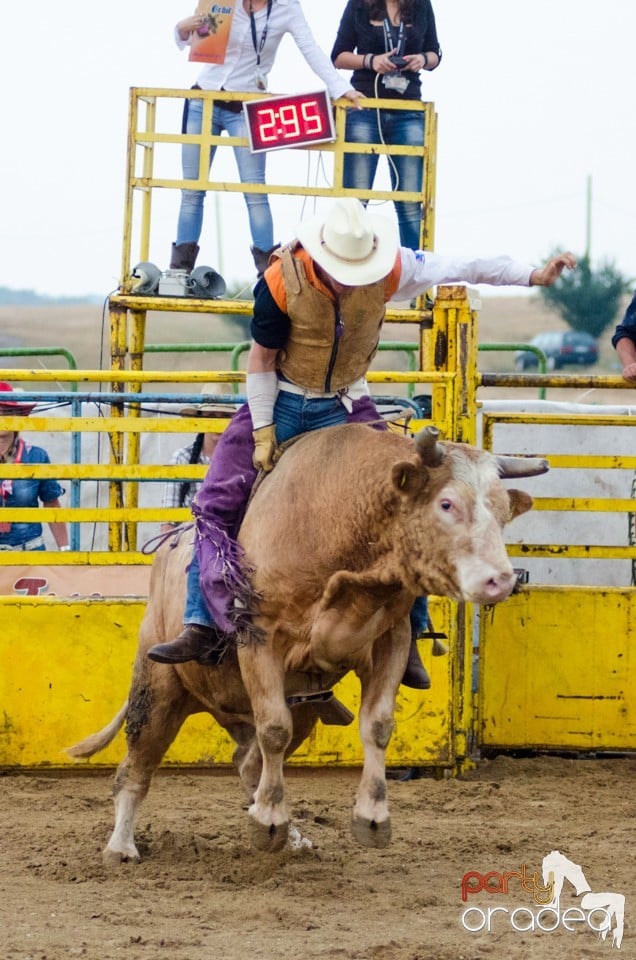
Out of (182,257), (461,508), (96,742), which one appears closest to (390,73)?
(182,257)

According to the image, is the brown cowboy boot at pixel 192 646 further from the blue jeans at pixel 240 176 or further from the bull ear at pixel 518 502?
the blue jeans at pixel 240 176

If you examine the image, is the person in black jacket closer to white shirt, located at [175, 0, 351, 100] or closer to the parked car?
white shirt, located at [175, 0, 351, 100]

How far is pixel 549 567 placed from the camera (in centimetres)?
1020

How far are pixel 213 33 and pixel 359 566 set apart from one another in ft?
18.0

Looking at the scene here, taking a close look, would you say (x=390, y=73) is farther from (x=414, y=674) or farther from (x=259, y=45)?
(x=414, y=674)

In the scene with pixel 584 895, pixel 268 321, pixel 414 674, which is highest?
pixel 268 321

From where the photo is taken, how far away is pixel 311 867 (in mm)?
5527

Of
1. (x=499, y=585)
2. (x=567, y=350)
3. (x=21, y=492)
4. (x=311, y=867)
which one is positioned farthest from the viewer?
(x=567, y=350)

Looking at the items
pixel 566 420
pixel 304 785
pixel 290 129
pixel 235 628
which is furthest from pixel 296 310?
pixel 290 129

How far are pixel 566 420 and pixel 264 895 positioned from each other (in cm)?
→ 324

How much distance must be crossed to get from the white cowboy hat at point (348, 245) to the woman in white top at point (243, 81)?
397 centimetres

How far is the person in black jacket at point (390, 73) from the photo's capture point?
358 inches

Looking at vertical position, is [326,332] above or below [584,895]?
above

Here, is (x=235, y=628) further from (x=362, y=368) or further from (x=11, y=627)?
(x=11, y=627)
